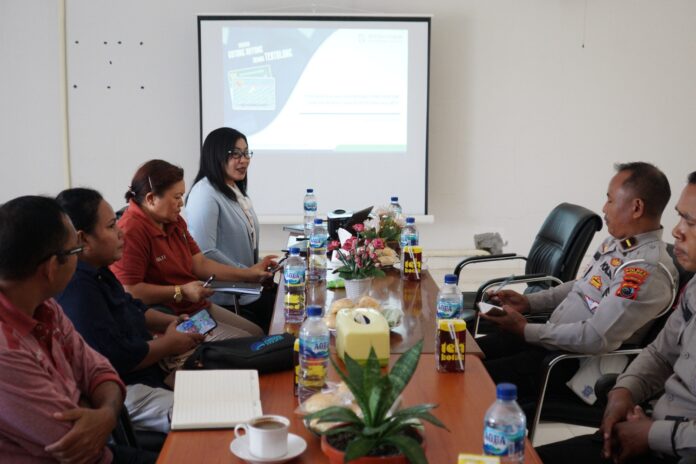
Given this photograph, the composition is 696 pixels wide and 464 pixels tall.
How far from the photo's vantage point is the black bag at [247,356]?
182 centimetres

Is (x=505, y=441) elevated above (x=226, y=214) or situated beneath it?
situated beneath

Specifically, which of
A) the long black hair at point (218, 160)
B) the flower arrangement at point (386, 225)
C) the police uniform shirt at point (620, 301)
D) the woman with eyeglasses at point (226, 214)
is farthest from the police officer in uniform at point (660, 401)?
the long black hair at point (218, 160)

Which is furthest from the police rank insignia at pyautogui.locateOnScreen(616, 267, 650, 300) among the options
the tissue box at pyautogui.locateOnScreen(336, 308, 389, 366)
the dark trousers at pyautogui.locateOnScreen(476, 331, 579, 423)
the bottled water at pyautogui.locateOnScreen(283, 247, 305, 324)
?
the bottled water at pyautogui.locateOnScreen(283, 247, 305, 324)

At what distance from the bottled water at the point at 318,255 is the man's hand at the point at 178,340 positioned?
2.56 ft

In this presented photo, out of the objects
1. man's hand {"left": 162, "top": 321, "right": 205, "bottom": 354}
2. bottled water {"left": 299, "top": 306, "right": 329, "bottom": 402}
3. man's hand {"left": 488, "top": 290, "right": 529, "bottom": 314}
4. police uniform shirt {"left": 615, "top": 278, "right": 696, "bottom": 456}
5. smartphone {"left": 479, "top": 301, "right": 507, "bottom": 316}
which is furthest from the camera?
man's hand {"left": 488, "top": 290, "right": 529, "bottom": 314}

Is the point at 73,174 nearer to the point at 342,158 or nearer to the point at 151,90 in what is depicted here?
the point at 151,90

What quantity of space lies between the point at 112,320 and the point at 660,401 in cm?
147

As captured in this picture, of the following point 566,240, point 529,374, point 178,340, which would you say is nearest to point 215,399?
point 178,340

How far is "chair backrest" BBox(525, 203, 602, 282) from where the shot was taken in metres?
3.25

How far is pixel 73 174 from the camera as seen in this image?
18.1 ft

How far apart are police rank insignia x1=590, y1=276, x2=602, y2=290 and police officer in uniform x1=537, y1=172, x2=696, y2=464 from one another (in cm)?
49

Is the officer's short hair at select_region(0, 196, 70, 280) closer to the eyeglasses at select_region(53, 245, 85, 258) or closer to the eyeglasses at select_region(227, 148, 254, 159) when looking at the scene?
the eyeglasses at select_region(53, 245, 85, 258)

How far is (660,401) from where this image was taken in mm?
1965

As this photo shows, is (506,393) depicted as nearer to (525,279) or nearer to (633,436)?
(633,436)
